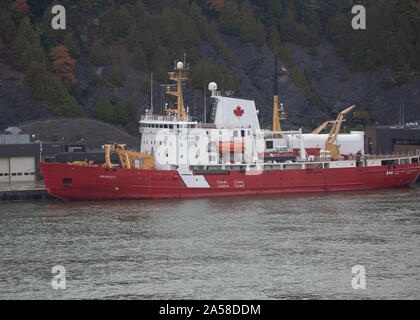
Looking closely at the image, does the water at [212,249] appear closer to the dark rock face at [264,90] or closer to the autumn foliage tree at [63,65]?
the dark rock face at [264,90]

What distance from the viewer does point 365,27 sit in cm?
9388

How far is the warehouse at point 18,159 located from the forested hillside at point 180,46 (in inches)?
598

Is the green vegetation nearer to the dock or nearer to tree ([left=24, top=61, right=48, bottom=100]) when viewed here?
tree ([left=24, top=61, right=48, bottom=100])

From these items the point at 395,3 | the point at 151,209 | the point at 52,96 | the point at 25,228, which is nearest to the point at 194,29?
the point at 52,96

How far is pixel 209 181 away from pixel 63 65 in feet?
105

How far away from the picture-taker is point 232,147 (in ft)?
177

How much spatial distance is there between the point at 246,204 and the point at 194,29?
42091 mm

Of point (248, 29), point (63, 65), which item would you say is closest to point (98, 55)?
point (63, 65)

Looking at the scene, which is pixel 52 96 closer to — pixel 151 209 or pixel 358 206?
pixel 151 209

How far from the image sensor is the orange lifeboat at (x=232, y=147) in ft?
176

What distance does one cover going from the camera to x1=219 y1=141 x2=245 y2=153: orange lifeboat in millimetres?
53781

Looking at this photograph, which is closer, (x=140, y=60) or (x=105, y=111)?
(x=105, y=111)

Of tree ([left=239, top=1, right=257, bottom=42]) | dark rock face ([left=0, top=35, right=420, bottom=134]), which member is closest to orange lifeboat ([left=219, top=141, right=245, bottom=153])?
dark rock face ([left=0, top=35, right=420, bottom=134])

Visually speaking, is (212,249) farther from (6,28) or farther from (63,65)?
(6,28)
